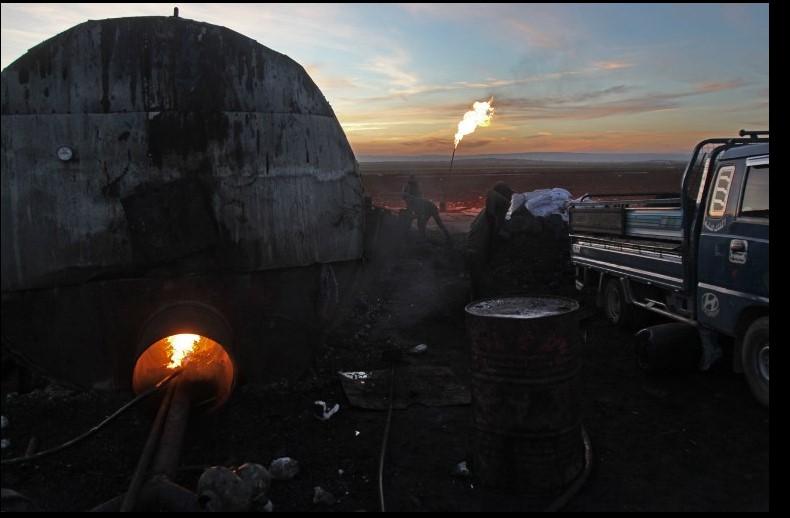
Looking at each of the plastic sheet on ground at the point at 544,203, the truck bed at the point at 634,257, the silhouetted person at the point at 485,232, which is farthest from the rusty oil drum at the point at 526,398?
the plastic sheet on ground at the point at 544,203

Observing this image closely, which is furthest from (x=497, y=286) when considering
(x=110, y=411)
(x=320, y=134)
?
(x=110, y=411)

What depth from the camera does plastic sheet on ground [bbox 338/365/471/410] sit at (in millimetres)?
6523

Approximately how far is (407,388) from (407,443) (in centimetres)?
143

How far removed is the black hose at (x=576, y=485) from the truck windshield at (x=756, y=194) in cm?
280

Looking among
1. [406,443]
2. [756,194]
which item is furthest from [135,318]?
[756,194]

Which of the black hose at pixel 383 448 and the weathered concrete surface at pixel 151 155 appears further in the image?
the weathered concrete surface at pixel 151 155

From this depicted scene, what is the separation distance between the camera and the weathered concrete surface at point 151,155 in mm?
5164

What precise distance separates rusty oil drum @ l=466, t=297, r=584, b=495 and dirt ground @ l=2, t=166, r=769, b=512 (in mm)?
214

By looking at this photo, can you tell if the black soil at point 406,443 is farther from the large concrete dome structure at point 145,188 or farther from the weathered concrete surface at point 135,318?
the large concrete dome structure at point 145,188

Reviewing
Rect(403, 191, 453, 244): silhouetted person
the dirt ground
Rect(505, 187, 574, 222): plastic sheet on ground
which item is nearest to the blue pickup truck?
the dirt ground

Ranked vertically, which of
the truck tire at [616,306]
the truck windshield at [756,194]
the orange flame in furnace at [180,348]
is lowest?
the truck tire at [616,306]

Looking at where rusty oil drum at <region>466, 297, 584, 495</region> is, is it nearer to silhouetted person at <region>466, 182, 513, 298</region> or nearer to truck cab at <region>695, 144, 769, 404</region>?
truck cab at <region>695, 144, 769, 404</region>

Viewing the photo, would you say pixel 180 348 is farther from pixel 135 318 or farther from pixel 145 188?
pixel 145 188

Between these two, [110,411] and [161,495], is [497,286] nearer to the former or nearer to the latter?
[110,411]
